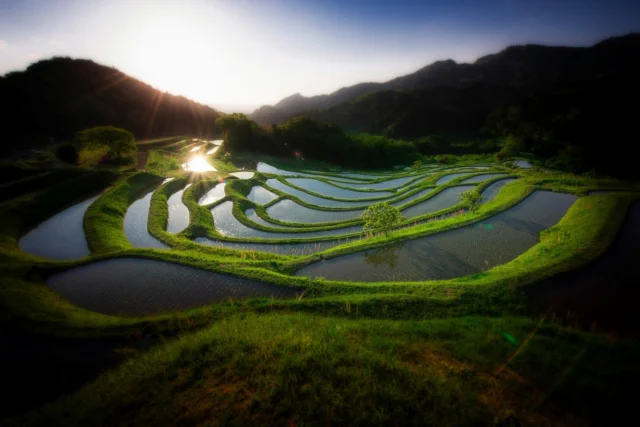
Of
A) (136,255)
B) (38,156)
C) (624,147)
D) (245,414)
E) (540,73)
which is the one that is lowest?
(245,414)

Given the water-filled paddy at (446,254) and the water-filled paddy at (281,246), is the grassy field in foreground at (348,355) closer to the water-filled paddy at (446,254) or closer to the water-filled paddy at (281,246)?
the water-filled paddy at (446,254)

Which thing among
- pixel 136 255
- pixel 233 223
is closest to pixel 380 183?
pixel 233 223

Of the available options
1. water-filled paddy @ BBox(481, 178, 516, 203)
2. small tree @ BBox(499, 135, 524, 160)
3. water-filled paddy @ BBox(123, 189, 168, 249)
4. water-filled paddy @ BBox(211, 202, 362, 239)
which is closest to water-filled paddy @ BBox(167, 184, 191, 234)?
water-filled paddy @ BBox(123, 189, 168, 249)

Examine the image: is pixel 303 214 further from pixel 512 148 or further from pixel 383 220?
pixel 512 148

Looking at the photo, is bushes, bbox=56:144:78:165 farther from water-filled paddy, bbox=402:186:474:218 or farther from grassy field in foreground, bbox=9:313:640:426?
water-filled paddy, bbox=402:186:474:218

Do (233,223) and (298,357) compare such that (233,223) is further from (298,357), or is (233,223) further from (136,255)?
(298,357)

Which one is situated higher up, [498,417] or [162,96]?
[162,96]

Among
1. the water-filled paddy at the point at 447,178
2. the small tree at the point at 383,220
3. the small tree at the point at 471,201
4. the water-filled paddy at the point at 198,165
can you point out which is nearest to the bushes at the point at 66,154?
the water-filled paddy at the point at 198,165
